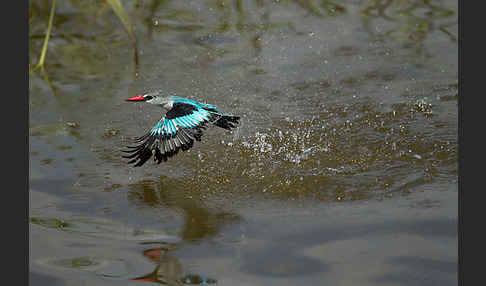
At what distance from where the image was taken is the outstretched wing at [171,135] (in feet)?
16.4

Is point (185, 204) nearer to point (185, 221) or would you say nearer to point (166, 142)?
point (185, 221)

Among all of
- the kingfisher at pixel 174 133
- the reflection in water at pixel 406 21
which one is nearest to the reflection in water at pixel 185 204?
the kingfisher at pixel 174 133

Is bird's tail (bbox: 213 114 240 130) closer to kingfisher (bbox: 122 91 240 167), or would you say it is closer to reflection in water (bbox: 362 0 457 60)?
kingfisher (bbox: 122 91 240 167)

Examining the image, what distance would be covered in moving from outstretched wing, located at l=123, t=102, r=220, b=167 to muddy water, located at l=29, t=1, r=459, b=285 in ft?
1.13

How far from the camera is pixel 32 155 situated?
5.84 m

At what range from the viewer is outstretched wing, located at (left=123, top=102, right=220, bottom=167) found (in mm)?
5004

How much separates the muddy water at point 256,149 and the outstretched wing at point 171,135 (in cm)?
35

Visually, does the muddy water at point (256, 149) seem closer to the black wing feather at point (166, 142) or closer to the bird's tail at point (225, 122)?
the bird's tail at point (225, 122)

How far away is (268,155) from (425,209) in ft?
4.64

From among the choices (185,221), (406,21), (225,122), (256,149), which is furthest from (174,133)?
(406,21)

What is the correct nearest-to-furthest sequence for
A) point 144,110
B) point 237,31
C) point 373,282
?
1. point 373,282
2. point 144,110
3. point 237,31

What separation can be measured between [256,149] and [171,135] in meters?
0.95

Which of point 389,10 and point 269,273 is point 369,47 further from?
point 269,273

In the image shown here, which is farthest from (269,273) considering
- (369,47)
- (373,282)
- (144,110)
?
(369,47)
